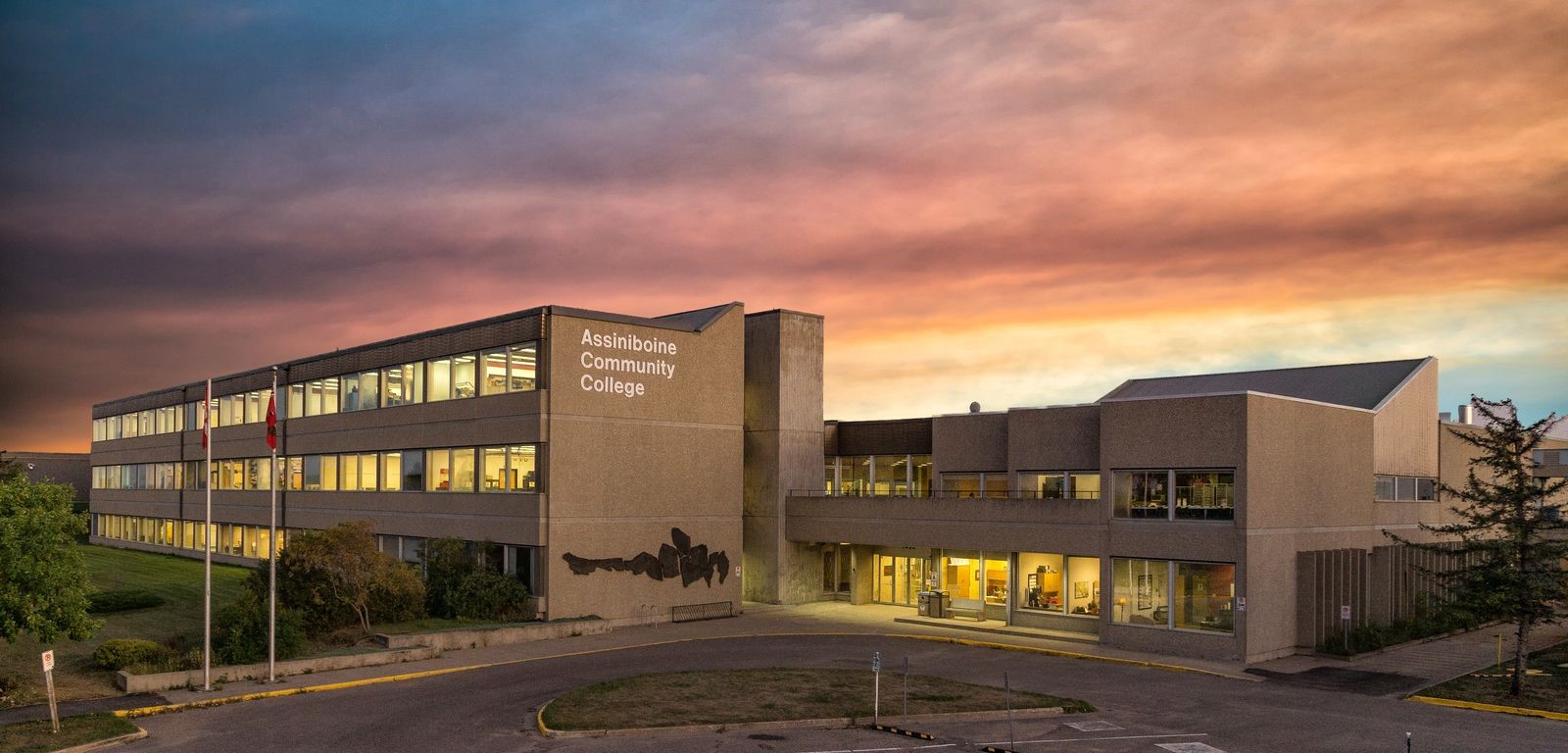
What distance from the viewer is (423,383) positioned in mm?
50719

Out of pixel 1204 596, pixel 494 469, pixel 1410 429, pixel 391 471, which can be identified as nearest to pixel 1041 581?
pixel 1204 596

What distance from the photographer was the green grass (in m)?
24.3

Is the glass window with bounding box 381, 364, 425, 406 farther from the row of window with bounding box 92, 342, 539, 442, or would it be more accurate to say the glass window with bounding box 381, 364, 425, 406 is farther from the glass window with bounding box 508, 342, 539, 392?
the glass window with bounding box 508, 342, 539, 392

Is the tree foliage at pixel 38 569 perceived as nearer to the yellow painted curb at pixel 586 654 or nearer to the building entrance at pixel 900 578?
the yellow painted curb at pixel 586 654

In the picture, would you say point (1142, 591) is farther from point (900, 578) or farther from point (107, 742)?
point (107, 742)

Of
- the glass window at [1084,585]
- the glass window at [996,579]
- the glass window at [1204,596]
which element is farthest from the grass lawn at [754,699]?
the glass window at [996,579]

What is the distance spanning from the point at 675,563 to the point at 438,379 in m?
13.3

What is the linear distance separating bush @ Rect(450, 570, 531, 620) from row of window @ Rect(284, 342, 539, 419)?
7500 mm

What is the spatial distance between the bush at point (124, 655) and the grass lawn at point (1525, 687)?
3550cm

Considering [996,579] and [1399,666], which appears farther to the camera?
[996,579]

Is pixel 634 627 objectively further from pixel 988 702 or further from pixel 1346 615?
pixel 1346 615

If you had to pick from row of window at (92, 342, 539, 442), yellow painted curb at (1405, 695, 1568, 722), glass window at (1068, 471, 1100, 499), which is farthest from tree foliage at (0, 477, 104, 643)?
yellow painted curb at (1405, 695, 1568, 722)

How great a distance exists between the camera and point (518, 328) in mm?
45344

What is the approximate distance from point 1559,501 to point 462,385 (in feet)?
196
